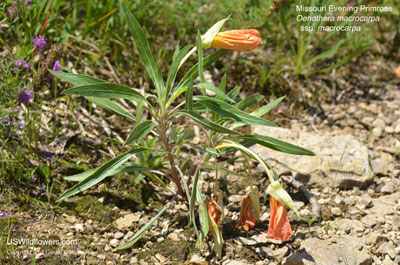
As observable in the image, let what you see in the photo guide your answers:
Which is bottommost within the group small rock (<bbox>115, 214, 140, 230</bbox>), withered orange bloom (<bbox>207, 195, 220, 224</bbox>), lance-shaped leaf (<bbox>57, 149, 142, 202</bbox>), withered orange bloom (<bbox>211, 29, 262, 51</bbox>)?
small rock (<bbox>115, 214, 140, 230</bbox>)

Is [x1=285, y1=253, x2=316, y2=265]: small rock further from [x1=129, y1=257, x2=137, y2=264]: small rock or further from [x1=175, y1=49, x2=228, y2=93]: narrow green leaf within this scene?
[x1=175, y1=49, x2=228, y2=93]: narrow green leaf

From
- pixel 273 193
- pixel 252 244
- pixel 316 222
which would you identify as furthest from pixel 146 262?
pixel 316 222

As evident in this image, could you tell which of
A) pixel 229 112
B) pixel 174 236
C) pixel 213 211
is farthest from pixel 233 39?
pixel 174 236

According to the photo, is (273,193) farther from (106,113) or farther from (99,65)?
(99,65)

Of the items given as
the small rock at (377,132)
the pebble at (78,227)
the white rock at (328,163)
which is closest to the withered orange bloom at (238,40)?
the white rock at (328,163)

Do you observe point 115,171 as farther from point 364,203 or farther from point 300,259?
point 364,203
